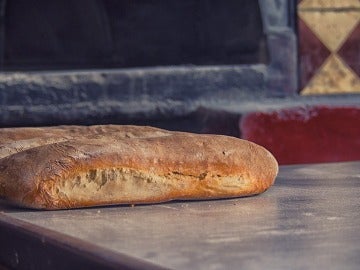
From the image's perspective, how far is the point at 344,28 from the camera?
8.33 ft

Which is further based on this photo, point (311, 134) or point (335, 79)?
point (335, 79)

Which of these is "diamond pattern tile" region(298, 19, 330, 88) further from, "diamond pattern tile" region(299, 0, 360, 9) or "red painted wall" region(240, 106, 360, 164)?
"red painted wall" region(240, 106, 360, 164)

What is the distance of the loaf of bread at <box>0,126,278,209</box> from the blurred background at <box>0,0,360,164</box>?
2.71ft

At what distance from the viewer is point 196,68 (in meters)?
2.38

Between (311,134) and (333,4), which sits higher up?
(333,4)

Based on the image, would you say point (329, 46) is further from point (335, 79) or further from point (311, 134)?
Result: point (311, 134)

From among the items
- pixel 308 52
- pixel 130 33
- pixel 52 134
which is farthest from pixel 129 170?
pixel 308 52

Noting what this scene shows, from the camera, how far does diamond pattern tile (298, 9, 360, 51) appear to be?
2510 millimetres

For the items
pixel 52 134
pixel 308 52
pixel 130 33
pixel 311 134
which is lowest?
pixel 311 134

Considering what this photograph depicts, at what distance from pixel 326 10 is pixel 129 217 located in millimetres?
1437

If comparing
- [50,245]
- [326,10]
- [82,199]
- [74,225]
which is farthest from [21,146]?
[326,10]

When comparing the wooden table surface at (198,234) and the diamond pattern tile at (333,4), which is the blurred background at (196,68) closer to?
the diamond pattern tile at (333,4)

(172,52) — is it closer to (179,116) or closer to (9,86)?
(179,116)

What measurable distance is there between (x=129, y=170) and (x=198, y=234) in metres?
0.26
